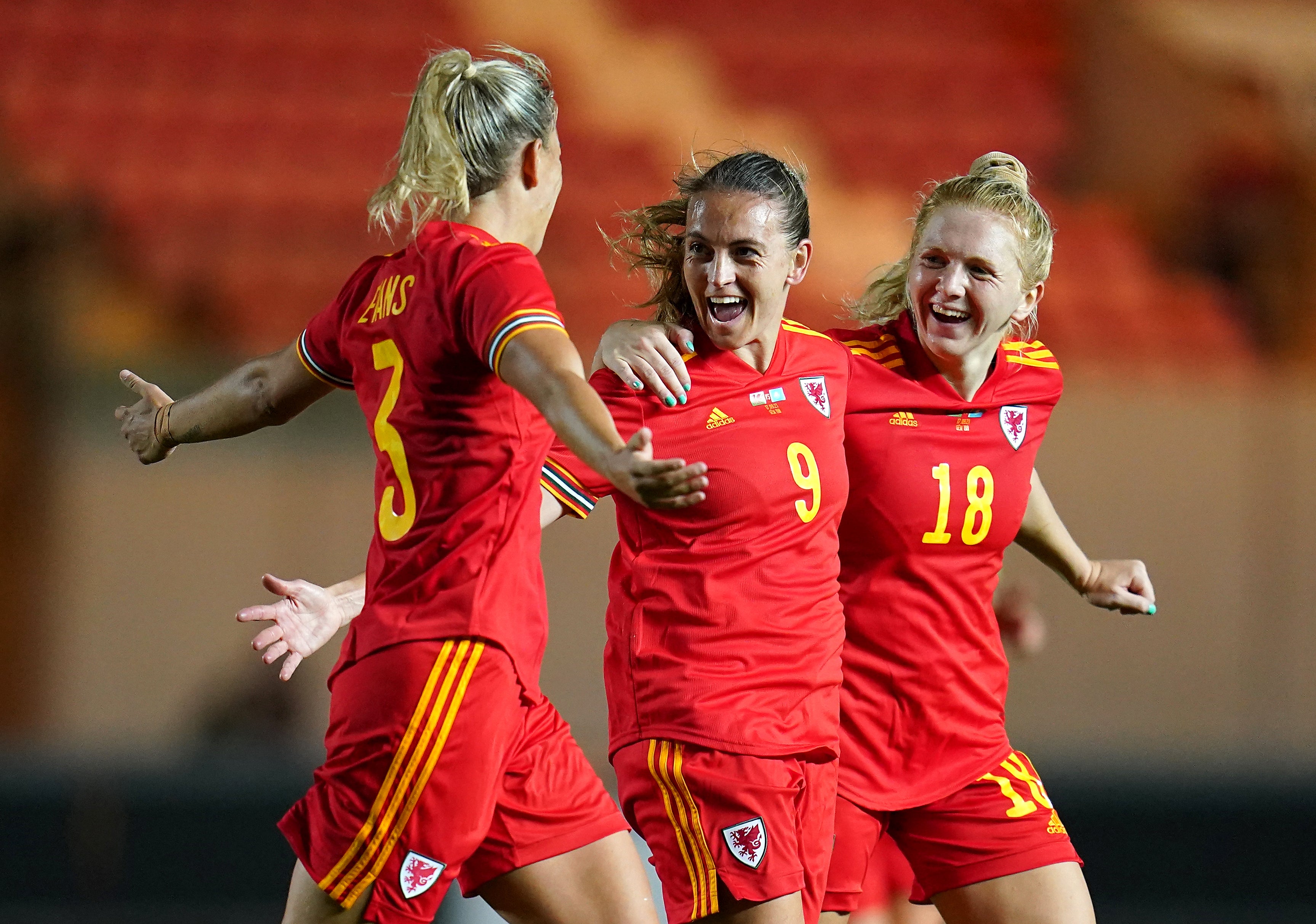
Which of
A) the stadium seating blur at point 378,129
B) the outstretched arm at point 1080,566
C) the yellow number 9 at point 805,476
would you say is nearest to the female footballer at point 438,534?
the yellow number 9 at point 805,476

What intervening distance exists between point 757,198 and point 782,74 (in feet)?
24.4

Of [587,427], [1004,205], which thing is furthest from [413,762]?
[1004,205]

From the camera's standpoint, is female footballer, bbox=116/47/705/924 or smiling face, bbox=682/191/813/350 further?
smiling face, bbox=682/191/813/350

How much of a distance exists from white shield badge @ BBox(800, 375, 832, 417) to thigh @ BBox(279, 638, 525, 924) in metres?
0.75

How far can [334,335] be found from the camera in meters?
2.68

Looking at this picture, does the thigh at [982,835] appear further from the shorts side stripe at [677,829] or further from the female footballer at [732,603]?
the shorts side stripe at [677,829]

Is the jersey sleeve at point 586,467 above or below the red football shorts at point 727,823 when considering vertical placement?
above

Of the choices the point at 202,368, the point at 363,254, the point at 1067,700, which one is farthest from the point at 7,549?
the point at 1067,700

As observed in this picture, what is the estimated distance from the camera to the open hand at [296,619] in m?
2.65

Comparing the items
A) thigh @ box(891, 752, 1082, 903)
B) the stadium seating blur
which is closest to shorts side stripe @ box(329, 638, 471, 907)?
thigh @ box(891, 752, 1082, 903)

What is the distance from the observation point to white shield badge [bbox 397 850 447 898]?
2.48 meters

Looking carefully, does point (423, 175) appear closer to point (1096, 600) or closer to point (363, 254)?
point (1096, 600)

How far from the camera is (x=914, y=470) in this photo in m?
2.96

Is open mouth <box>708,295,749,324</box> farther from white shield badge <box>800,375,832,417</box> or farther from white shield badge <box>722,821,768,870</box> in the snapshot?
white shield badge <box>722,821,768,870</box>
